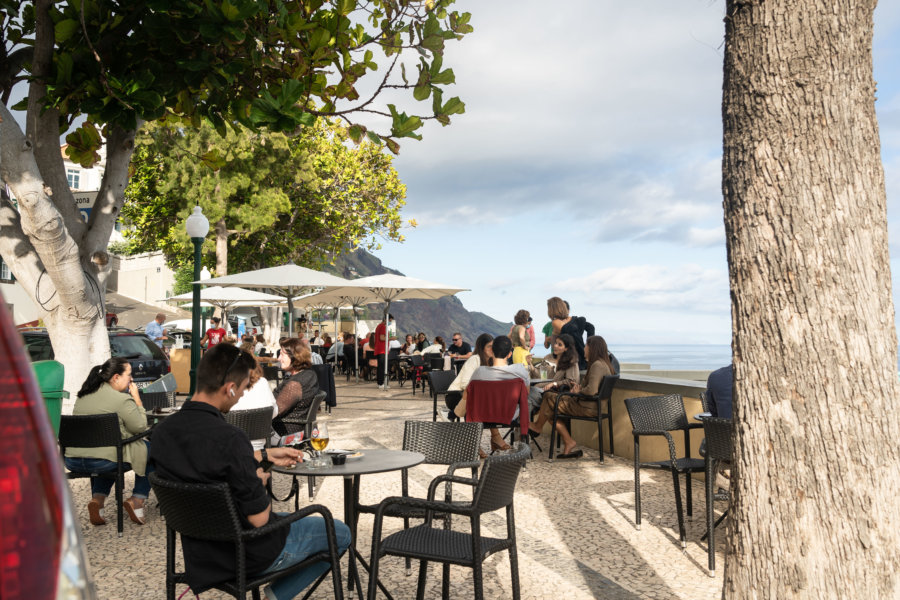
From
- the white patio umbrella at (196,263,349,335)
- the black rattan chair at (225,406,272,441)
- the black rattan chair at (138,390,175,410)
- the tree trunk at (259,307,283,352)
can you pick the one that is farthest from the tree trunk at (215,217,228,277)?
the black rattan chair at (225,406,272,441)

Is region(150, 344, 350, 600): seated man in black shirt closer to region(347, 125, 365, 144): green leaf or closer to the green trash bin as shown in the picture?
the green trash bin

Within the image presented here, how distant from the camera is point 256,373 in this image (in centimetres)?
685

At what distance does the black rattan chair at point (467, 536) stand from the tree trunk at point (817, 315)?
1.46 meters

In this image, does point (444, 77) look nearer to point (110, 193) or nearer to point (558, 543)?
point (558, 543)

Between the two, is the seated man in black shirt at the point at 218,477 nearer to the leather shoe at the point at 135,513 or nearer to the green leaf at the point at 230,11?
the green leaf at the point at 230,11

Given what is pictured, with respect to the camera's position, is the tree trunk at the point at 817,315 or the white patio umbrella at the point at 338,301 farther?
the white patio umbrella at the point at 338,301

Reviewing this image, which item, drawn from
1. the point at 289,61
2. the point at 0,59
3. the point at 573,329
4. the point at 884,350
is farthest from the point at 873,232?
the point at 573,329

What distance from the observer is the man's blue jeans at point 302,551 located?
146 inches

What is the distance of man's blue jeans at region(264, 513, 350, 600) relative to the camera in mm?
3698

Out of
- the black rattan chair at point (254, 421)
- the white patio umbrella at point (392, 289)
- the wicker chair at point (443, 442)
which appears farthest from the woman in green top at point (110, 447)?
the white patio umbrella at point (392, 289)

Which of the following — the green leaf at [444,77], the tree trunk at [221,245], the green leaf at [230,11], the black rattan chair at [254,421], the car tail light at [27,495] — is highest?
the tree trunk at [221,245]

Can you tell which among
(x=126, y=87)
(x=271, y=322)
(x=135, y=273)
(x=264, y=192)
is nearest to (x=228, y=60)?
(x=126, y=87)

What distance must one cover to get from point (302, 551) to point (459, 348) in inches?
600

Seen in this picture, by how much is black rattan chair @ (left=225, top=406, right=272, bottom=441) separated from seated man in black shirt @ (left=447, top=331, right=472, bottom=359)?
11342 millimetres
